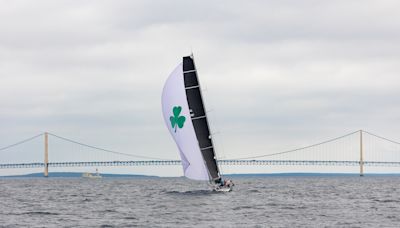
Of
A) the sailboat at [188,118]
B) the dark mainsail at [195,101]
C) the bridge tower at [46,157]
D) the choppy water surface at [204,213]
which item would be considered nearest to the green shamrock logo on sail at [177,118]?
the sailboat at [188,118]

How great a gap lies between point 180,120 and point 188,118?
0.34 m

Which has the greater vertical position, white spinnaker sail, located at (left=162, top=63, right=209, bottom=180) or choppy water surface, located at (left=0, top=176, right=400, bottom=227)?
white spinnaker sail, located at (left=162, top=63, right=209, bottom=180)

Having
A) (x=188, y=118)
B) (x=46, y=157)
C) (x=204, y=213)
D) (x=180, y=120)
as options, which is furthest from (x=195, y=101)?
(x=46, y=157)

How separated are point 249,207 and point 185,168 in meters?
3.98

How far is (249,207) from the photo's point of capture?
31047 millimetres

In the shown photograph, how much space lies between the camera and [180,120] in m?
33.3

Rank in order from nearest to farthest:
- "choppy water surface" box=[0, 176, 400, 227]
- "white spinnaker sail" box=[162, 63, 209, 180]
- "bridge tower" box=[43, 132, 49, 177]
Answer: "choppy water surface" box=[0, 176, 400, 227] < "white spinnaker sail" box=[162, 63, 209, 180] < "bridge tower" box=[43, 132, 49, 177]

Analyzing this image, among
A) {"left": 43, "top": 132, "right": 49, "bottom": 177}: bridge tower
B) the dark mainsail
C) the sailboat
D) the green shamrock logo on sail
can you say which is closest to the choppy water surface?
the sailboat

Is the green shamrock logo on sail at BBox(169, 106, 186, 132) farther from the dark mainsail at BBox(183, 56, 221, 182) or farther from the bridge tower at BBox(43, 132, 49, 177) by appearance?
the bridge tower at BBox(43, 132, 49, 177)

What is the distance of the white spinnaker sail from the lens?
1304 inches

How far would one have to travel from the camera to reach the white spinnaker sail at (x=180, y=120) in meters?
33.1

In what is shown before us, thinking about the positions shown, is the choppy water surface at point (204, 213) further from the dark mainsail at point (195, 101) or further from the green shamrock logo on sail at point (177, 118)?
the green shamrock logo on sail at point (177, 118)

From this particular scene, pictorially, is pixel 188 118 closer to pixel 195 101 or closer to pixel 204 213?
pixel 195 101

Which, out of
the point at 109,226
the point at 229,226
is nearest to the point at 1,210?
the point at 109,226
